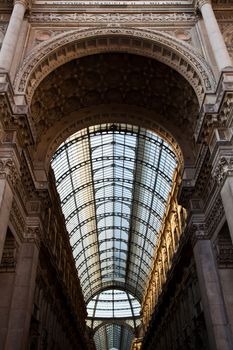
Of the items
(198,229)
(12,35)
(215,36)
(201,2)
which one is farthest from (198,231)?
(12,35)

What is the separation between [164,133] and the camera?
22.4m

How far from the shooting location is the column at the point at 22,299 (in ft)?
48.8

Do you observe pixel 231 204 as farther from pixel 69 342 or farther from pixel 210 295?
pixel 69 342

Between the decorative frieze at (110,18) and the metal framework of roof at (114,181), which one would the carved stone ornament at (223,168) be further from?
the metal framework of roof at (114,181)

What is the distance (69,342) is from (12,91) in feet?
92.6

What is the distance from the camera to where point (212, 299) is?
52.9 feet

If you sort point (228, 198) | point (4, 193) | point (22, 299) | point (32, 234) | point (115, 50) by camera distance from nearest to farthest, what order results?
point (4, 193)
point (228, 198)
point (22, 299)
point (32, 234)
point (115, 50)

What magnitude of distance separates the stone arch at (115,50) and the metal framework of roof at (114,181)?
7.60 m

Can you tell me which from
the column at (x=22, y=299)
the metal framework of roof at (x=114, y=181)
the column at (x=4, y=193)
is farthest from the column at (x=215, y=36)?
the column at (x=22, y=299)

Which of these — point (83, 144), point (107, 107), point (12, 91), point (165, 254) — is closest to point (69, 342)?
point (165, 254)

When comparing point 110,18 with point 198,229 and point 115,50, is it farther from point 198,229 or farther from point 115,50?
point 198,229

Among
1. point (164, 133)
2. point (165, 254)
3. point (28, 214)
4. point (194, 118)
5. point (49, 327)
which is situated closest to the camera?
point (28, 214)

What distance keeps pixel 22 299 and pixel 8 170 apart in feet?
19.8

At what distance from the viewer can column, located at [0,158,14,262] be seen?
1282cm
